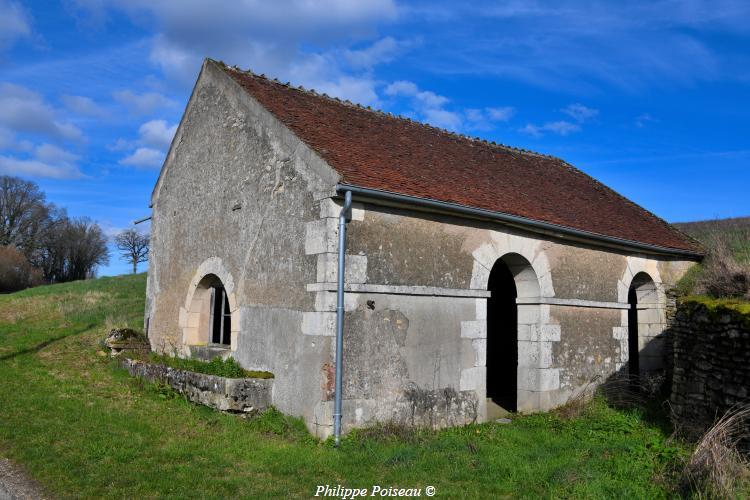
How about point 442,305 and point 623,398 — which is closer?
point 442,305

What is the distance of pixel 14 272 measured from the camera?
118 feet

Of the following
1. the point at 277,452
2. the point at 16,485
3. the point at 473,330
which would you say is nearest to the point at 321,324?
the point at 277,452

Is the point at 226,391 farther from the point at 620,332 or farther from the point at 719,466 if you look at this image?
the point at 620,332

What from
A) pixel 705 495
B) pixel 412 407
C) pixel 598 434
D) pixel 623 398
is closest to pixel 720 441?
pixel 705 495

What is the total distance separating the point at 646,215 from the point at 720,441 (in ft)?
28.9

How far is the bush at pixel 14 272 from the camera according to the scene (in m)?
35.2

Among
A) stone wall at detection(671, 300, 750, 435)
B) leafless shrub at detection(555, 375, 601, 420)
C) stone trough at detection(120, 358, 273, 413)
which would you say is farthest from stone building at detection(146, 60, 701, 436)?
stone wall at detection(671, 300, 750, 435)

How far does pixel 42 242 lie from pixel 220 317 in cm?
4089

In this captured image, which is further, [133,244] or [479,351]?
[133,244]

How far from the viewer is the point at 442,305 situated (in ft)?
25.8

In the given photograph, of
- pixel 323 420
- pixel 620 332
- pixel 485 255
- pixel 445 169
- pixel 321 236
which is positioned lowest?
pixel 323 420

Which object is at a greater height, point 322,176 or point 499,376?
point 322,176

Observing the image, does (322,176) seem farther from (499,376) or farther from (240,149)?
(499,376)

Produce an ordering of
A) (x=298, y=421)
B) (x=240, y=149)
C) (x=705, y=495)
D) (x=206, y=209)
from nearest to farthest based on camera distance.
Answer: (x=705, y=495), (x=298, y=421), (x=240, y=149), (x=206, y=209)
